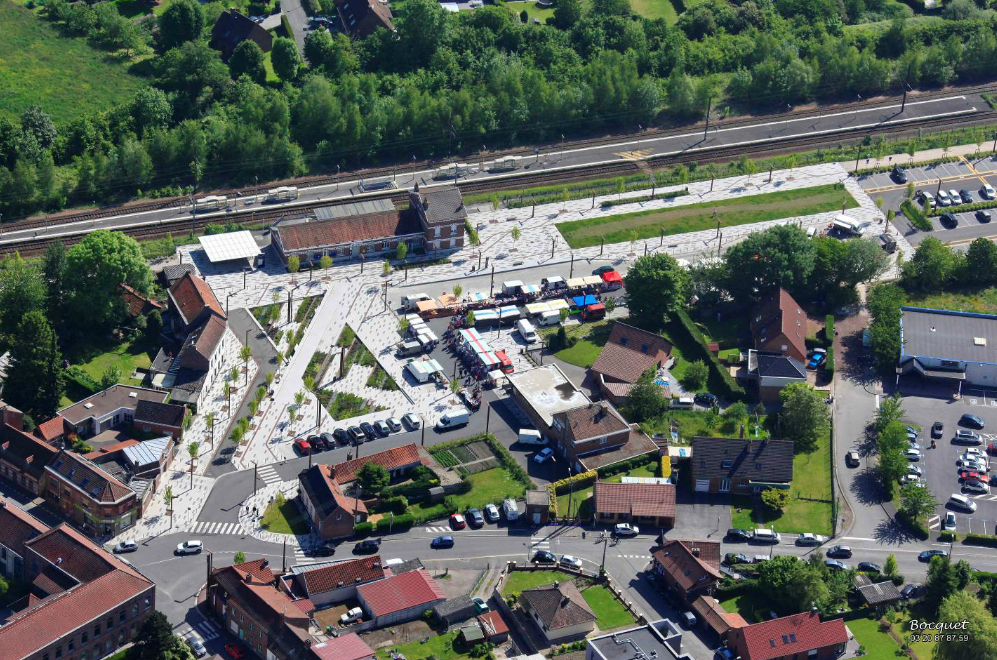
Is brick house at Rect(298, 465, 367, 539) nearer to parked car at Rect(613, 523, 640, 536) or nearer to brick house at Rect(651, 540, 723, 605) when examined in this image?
parked car at Rect(613, 523, 640, 536)

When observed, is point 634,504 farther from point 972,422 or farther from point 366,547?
point 972,422

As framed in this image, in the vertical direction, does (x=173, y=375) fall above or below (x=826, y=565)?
above

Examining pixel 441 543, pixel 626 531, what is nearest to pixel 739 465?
→ pixel 626 531

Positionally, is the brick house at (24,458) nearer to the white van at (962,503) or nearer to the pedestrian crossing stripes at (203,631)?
the pedestrian crossing stripes at (203,631)

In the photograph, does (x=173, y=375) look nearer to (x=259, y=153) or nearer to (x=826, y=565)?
(x=259, y=153)

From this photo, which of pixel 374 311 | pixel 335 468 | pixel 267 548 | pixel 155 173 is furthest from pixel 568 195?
pixel 267 548

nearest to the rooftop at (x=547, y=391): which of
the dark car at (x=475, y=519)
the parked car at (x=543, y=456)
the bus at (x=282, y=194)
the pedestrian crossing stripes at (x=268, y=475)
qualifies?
the parked car at (x=543, y=456)

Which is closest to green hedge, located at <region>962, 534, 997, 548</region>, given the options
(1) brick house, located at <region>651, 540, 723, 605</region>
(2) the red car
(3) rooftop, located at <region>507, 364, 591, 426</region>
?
(1) brick house, located at <region>651, 540, 723, 605</region>
